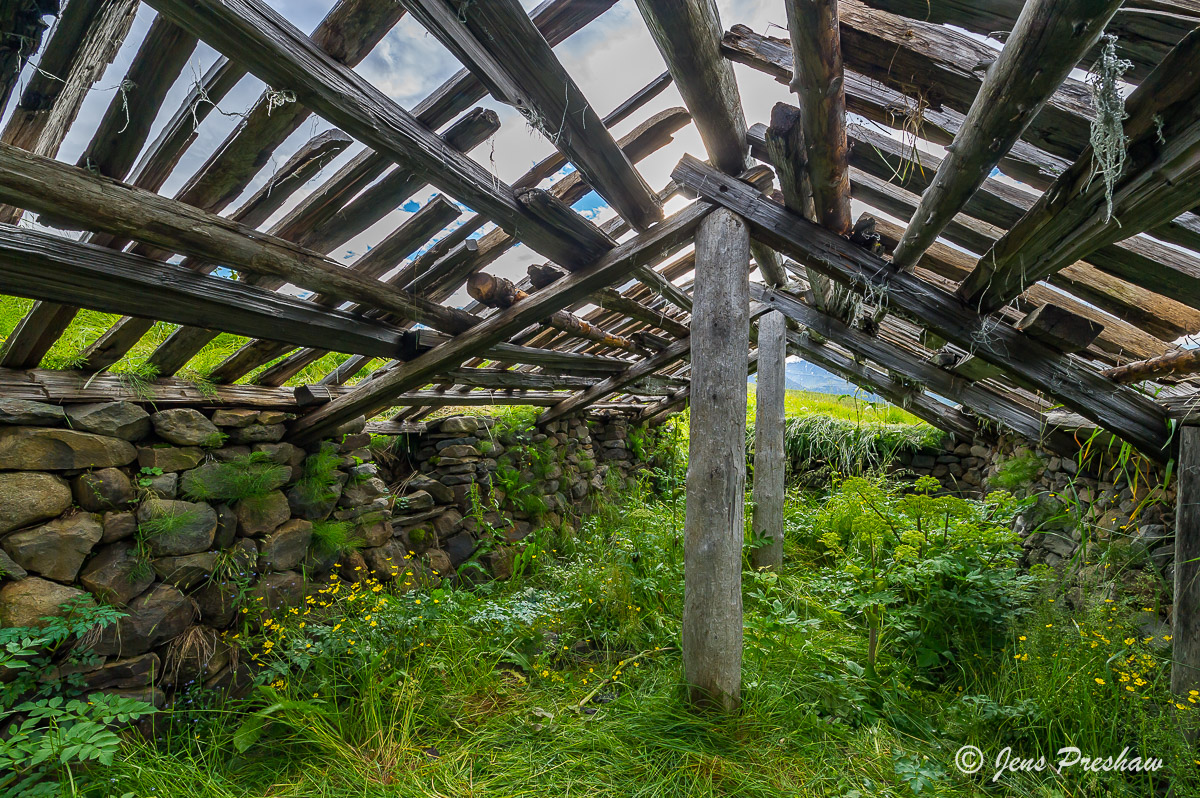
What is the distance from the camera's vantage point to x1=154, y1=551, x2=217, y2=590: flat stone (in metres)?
2.48

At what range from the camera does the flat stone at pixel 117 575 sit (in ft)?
7.35

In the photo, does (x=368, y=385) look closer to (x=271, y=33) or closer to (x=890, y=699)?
(x=271, y=33)

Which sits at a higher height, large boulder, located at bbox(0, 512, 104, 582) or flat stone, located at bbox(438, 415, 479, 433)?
flat stone, located at bbox(438, 415, 479, 433)

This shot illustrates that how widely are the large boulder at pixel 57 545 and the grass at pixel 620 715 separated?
848 mm

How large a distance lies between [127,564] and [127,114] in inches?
85.4

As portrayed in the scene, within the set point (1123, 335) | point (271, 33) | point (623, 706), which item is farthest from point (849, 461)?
point (271, 33)

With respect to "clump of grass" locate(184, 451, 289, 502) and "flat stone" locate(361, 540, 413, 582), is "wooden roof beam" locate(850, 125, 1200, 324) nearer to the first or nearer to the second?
"clump of grass" locate(184, 451, 289, 502)

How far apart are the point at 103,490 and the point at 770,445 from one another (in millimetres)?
4657

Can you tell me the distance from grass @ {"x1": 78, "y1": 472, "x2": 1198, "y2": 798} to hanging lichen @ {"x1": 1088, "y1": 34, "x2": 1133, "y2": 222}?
2.28 meters

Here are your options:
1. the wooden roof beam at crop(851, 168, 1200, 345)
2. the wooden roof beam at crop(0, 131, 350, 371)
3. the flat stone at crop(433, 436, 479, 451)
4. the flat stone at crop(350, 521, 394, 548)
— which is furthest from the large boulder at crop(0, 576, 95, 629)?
the wooden roof beam at crop(851, 168, 1200, 345)

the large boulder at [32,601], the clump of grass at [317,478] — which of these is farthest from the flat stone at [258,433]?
the large boulder at [32,601]

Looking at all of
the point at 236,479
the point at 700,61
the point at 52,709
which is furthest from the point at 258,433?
the point at 700,61

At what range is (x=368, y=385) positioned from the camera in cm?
293

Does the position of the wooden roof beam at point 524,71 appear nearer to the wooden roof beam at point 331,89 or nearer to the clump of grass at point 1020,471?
the wooden roof beam at point 331,89
